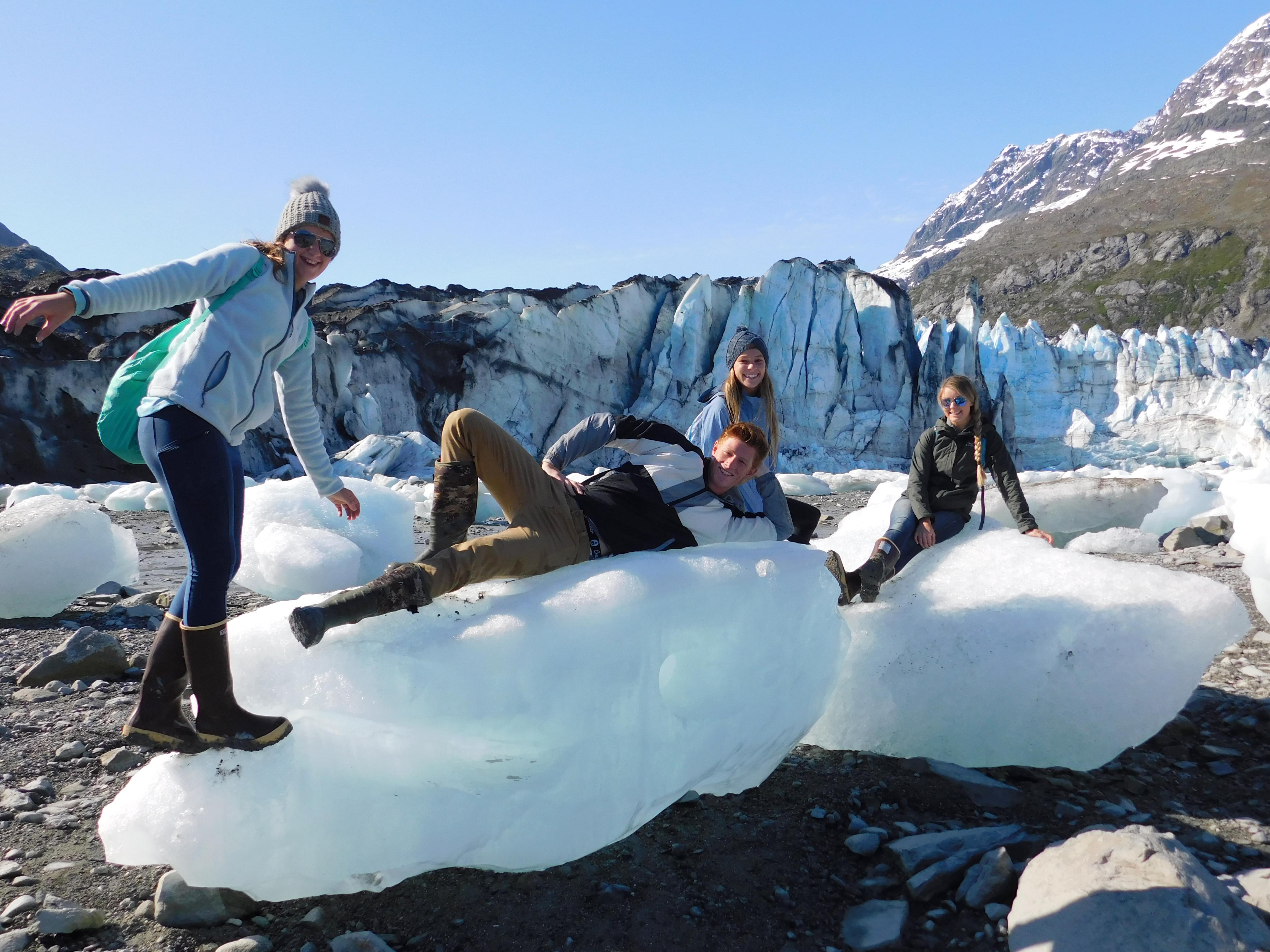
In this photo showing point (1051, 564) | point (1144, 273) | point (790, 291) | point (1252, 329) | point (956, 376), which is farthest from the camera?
point (1144, 273)

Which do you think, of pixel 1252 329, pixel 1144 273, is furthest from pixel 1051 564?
pixel 1144 273

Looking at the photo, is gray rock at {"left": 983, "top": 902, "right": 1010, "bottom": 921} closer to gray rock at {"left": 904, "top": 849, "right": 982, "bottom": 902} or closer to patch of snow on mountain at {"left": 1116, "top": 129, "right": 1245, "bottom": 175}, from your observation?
gray rock at {"left": 904, "top": 849, "right": 982, "bottom": 902}

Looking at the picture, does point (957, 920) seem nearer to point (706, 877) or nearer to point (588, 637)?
point (706, 877)

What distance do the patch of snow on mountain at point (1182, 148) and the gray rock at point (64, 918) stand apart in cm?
12322

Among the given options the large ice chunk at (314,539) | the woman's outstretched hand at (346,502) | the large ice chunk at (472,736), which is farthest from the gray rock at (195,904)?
the large ice chunk at (314,539)

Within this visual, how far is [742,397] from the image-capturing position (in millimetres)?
3389

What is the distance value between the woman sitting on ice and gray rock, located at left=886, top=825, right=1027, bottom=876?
1353mm

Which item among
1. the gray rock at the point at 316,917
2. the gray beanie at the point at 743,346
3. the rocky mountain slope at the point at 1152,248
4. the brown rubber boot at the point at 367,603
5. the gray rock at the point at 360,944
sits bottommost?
the gray rock at the point at 316,917

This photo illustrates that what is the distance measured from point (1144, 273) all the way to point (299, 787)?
7515 centimetres

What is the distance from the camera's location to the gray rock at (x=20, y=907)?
1.64 m

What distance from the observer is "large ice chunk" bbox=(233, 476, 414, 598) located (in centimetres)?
500

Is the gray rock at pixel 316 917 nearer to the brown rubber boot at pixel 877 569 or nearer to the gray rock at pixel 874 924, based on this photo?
the gray rock at pixel 874 924

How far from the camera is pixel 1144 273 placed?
201ft

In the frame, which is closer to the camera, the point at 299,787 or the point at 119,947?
the point at 119,947
